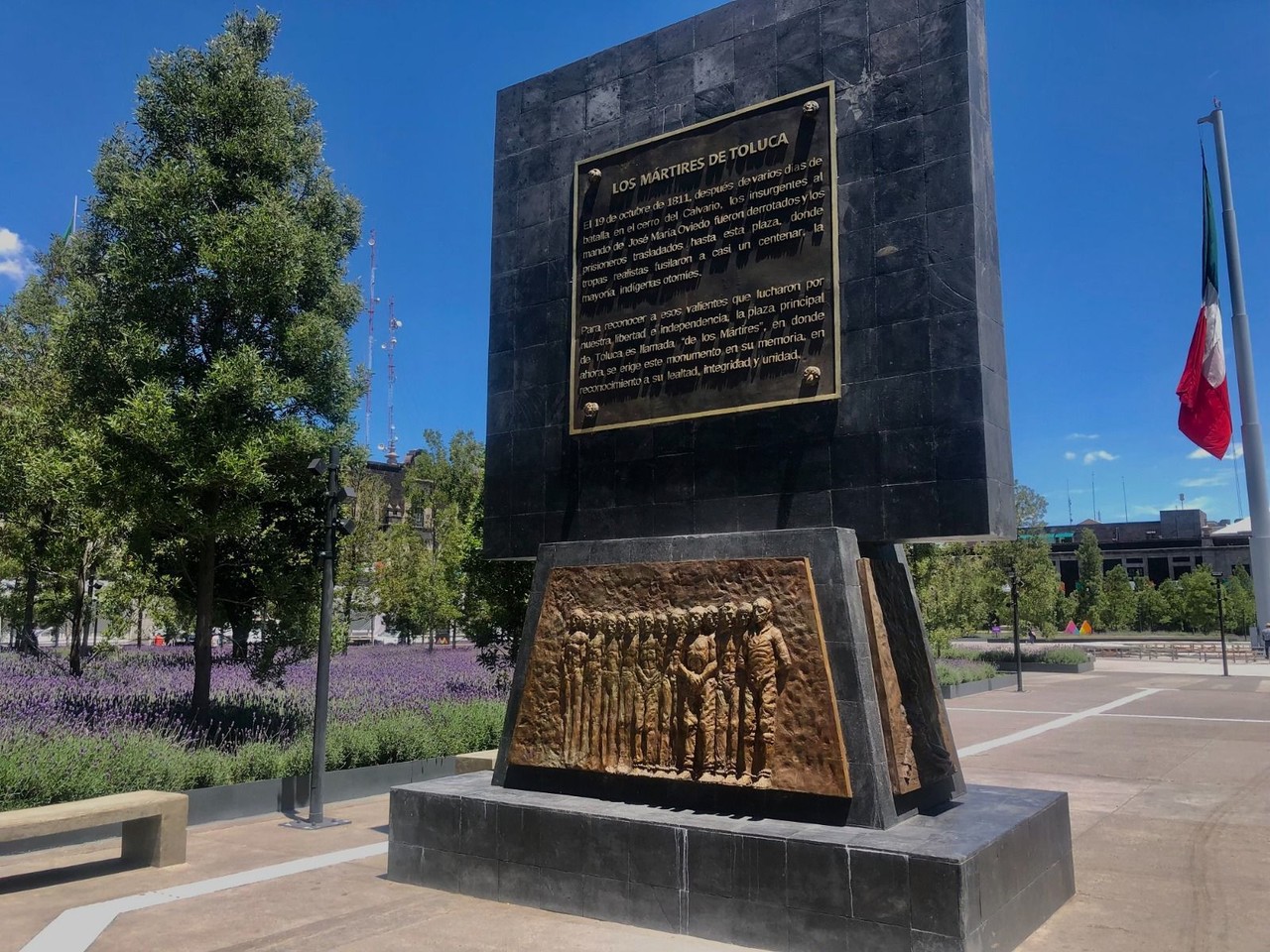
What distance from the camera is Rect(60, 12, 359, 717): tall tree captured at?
12.4 meters

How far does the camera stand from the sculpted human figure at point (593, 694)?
24.7 feet

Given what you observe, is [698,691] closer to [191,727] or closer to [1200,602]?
[191,727]

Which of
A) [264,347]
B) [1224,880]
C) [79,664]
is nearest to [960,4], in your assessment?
[1224,880]

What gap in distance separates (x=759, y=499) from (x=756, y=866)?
277 cm

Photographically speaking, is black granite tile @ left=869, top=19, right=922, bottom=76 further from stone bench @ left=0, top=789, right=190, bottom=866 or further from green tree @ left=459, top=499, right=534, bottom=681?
green tree @ left=459, top=499, right=534, bottom=681

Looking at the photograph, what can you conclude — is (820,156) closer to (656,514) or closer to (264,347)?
(656,514)

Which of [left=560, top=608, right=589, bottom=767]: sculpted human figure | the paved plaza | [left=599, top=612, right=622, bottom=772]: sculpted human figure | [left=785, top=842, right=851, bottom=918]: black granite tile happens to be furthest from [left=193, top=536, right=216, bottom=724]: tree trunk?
[left=785, top=842, right=851, bottom=918]: black granite tile

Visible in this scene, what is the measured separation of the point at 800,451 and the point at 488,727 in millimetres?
9347

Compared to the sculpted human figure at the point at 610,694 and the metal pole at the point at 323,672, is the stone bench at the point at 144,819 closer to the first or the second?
the metal pole at the point at 323,672

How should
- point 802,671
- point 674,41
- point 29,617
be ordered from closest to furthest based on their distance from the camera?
point 802,671 → point 674,41 → point 29,617

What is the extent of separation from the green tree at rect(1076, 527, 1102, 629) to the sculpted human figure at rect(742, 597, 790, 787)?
70507 millimetres

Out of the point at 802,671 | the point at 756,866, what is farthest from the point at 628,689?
the point at 756,866

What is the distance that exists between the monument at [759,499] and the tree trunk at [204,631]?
6.64 m

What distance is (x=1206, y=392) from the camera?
18156 mm
